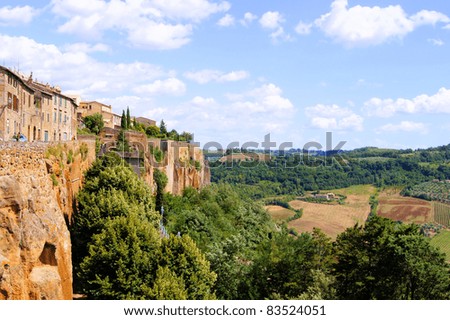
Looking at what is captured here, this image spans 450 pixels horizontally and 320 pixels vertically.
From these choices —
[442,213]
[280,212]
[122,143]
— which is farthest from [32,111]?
[442,213]

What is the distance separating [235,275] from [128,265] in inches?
417

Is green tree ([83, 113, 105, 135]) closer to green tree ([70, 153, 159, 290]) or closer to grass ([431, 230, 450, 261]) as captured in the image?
green tree ([70, 153, 159, 290])

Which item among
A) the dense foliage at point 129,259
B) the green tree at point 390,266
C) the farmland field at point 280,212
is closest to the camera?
the dense foliage at point 129,259

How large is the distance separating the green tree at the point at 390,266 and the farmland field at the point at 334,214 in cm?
7923

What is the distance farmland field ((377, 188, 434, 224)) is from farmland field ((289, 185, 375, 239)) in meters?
4.92

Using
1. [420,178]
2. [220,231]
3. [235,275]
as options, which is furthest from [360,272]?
[420,178]

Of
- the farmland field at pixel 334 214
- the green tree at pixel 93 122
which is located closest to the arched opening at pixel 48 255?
the green tree at pixel 93 122

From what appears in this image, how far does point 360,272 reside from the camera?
1422 inches

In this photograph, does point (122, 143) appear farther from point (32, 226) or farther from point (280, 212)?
point (280, 212)

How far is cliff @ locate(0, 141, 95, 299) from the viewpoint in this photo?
24453 mm

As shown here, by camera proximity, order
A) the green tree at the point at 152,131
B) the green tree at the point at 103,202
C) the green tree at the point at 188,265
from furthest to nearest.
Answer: the green tree at the point at 152,131 < the green tree at the point at 103,202 < the green tree at the point at 188,265

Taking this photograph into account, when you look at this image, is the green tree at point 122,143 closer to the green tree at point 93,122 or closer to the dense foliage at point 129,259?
the green tree at point 93,122

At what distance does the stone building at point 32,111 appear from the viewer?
138ft

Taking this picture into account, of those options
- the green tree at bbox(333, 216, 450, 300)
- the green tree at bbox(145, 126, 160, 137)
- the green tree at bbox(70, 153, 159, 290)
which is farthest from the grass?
the green tree at bbox(70, 153, 159, 290)
